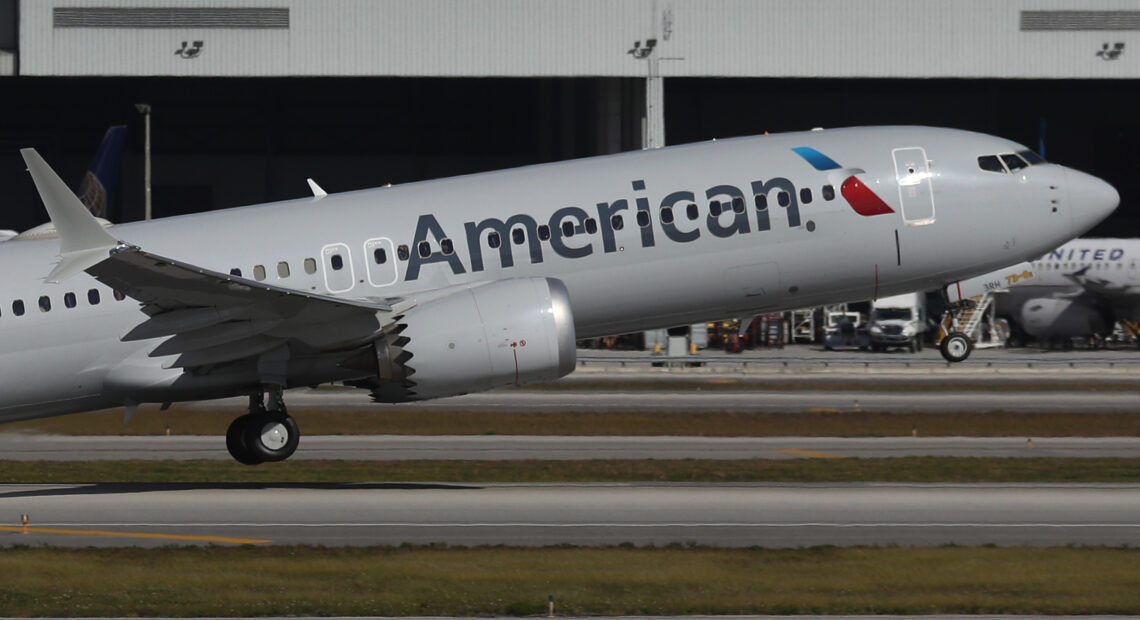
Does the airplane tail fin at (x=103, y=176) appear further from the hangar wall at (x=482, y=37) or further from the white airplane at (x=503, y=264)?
the white airplane at (x=503, y=264)

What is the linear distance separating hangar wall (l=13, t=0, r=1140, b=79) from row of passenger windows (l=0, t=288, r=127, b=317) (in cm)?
4027

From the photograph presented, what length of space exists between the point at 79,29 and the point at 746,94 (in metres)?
43.6

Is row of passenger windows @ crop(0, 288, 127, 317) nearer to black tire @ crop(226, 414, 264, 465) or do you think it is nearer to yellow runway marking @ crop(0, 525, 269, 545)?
Answer: black tire @ crop(226, 414, 264, 465)

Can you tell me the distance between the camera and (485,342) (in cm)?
2491

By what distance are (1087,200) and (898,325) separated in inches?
1835

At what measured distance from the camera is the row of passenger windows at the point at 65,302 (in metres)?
26.1

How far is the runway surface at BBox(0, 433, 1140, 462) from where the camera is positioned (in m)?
32.2

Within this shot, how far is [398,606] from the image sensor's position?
16.8m

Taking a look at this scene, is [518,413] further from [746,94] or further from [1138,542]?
[746,94]

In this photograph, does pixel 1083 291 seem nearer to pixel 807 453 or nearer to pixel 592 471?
pixel 807 453

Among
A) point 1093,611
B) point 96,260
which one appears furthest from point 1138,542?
point 96,260

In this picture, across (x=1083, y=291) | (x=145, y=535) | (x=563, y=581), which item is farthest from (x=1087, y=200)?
(x=1083, y=291)

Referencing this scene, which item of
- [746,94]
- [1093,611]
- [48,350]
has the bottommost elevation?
[1093,611]

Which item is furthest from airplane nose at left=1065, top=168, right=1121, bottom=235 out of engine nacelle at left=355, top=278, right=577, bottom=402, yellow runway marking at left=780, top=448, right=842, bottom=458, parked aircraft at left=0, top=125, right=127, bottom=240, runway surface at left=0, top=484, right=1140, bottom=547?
parked aircraft at left=0, top=125, right=127, bottom=240
